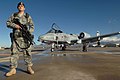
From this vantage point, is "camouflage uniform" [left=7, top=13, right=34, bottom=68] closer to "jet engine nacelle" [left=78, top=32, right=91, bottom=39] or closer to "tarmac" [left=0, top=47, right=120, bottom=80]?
"tarmac" [left=0, top=47, right=120, bottom=80]

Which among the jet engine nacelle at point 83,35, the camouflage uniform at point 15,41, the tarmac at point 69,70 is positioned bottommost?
the tarmac at point 69,70

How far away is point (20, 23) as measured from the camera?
7273 mm

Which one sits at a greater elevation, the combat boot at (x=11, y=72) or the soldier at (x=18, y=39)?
the soldier at (x=18, y=39)

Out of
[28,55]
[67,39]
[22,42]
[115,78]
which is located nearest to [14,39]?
[22,42]

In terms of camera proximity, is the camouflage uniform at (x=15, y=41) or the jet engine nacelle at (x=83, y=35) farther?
the jet engine nacelle at (x=83, y=35)

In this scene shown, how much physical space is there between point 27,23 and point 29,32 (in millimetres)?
353

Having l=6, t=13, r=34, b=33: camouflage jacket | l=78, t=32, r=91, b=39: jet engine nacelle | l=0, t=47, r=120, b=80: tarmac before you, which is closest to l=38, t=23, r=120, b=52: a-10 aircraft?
l=78, t=32, r=91, b=39: jet engine nacelle

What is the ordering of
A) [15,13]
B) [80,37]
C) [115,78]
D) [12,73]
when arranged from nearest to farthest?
[115,78], [12,73], [15,13], [80,37]

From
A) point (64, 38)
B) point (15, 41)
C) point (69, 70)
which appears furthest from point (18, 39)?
point (64, 38)

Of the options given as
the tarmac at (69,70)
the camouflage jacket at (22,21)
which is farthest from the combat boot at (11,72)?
the camouflage jacket at (22,21)

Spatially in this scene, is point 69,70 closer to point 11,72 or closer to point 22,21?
point 11,72

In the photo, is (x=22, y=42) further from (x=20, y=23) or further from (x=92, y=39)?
(x=92, y=39)

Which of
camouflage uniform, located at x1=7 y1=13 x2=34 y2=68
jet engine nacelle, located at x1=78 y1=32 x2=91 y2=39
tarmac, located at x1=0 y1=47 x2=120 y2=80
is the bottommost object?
tarmac, located at x1=0 y1=47 x2=120 y2=80

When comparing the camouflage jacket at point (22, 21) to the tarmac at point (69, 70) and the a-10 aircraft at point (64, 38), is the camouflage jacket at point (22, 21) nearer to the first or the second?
the tarmac at point (69, 70)
